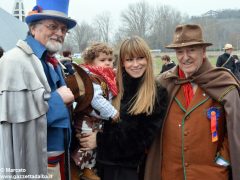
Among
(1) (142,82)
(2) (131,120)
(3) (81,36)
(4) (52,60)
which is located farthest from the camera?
(3) (81,36)

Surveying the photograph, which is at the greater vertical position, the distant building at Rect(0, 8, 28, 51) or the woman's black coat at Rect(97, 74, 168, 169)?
the distant building at Rect(0, 8, 28, 51)

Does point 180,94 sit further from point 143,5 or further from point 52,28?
point 143,5

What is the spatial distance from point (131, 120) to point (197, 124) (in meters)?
0.58

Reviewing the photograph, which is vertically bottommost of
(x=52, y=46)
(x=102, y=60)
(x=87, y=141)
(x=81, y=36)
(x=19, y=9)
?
(x=87, y=141)

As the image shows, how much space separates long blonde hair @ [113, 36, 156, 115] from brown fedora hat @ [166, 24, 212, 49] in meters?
0.26

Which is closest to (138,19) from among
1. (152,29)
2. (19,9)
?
(152,29)

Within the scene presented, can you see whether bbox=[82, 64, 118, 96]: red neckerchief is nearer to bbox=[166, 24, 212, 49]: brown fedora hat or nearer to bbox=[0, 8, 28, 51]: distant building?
bbox=[166, 24, 212, 49]: brown fedora hat

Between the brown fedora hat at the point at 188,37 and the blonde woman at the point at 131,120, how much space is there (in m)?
0.29

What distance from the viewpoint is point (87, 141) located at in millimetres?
2977

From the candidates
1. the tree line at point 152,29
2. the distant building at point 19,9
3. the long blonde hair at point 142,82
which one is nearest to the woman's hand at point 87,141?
the long blonde hair at point 142,82

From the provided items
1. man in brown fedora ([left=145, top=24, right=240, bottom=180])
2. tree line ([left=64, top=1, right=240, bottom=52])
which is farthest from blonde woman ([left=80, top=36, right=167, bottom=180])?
tree line ([left=64, top=1, right=240, bottom=52])

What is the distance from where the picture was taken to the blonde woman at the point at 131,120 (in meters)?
2.92

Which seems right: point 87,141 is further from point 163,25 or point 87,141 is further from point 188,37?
point 163,25

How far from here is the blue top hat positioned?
97.2 inches
